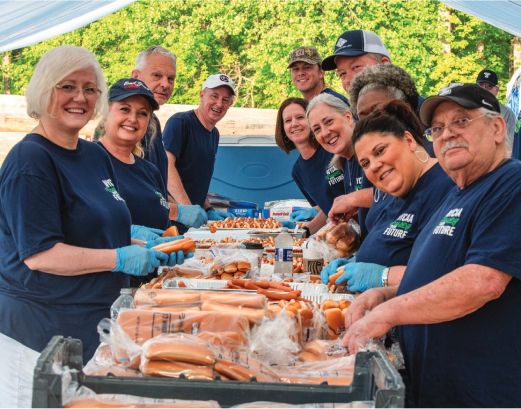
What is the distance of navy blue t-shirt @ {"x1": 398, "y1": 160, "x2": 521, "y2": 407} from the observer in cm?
199

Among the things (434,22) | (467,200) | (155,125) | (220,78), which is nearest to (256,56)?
(434,22)

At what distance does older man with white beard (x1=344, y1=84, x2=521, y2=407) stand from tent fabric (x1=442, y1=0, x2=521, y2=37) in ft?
13.5

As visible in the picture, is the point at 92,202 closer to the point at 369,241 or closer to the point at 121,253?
the point at 121,253

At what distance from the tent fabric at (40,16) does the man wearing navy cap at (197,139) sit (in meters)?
1.37

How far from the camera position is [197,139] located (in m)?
6.51

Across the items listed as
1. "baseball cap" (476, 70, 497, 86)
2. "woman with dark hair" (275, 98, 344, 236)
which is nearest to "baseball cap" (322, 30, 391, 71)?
"woman with dark hair" (275, 98, 344, 236)

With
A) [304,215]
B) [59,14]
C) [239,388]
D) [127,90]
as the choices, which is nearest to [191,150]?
[304,215]

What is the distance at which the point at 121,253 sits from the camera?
2795 mm

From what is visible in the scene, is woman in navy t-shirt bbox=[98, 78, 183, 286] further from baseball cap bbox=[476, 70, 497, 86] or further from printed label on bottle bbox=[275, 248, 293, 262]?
baseball cap bbox=[476, 70, 497, 86]

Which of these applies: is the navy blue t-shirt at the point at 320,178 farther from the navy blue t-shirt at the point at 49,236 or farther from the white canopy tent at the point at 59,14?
the navy blue t-shirt at the point at 49,236

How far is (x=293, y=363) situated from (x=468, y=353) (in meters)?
0.63

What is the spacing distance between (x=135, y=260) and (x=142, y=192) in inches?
42.7

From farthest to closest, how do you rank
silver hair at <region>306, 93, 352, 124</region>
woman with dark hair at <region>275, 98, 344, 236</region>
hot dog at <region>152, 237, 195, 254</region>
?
woman with dark hair at <region>275, 98, 344, 236</region>
silver hair at <region>306, 93, 352, 124</region>
hot dog at <region>152, 237, 195, 254</region>

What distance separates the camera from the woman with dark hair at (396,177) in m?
2.78
